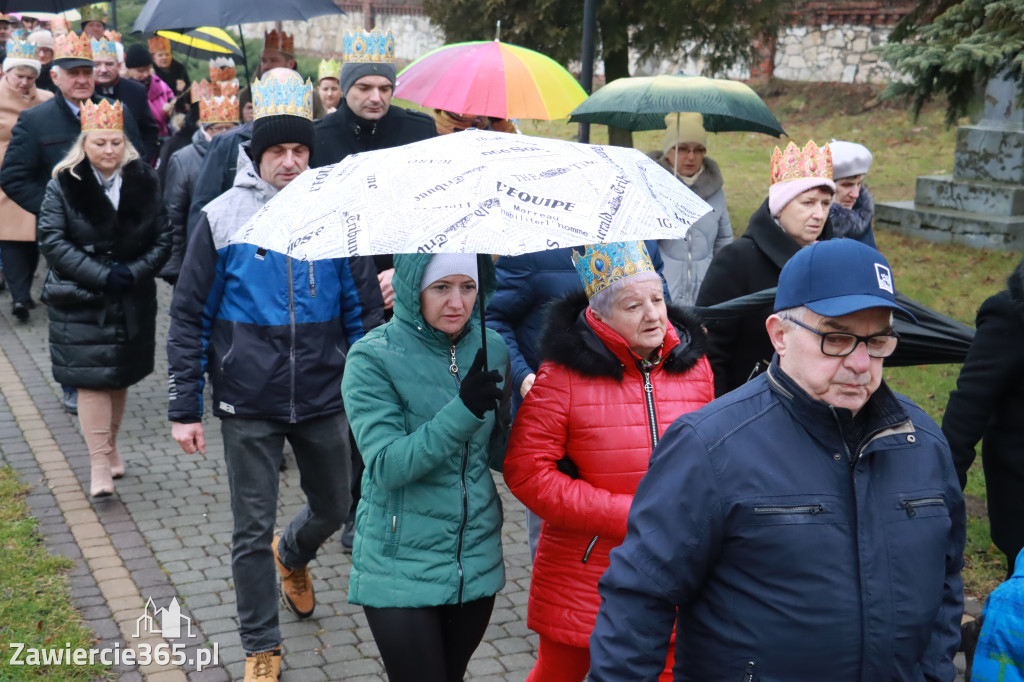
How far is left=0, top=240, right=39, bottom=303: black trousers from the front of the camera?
11094 millimetres

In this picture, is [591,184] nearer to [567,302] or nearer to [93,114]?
[567,302]

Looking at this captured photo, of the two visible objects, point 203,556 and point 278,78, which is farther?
point 203,556

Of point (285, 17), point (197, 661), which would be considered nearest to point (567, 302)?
point (197, 661)

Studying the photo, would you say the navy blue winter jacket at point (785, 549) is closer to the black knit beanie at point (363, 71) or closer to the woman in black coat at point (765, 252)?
the woman in black coat at point (765, 252)

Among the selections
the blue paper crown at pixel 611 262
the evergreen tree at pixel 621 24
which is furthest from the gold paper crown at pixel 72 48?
the blue paper crown at pixel 611 262

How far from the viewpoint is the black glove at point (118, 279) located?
698cm

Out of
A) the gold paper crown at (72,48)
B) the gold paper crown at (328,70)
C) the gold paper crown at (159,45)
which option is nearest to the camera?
the gold paper crown at (328,70)

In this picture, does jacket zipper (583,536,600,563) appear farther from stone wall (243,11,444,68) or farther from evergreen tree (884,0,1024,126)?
stone wall (243,11,444,68)

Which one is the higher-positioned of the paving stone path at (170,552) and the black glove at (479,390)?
the black glove at (479,390)

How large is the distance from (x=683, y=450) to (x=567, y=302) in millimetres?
1459

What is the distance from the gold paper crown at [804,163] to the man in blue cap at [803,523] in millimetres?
2512

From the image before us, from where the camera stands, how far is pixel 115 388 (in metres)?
7.07

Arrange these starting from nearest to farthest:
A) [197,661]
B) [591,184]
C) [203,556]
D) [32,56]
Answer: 1. [591,184]
2. [197,661]
3. [203,556]
4. [32,56]

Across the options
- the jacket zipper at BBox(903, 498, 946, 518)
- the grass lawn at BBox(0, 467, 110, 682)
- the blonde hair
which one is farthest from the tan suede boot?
the jacket zipper at BBox(903, 498, 946, 518)
